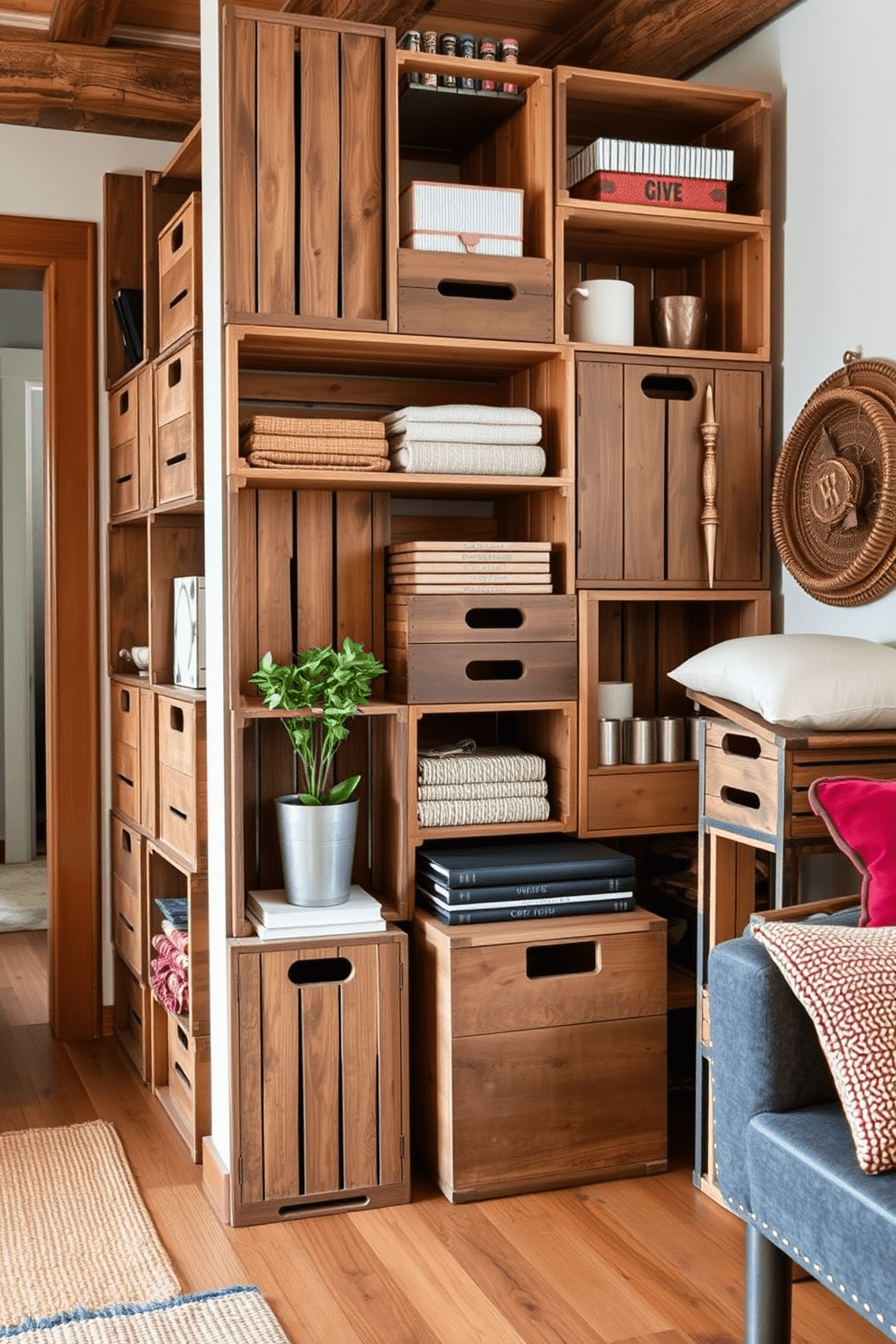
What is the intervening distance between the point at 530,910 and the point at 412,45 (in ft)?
5.98

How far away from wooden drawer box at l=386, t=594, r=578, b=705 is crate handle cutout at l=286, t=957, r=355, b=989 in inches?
22.1

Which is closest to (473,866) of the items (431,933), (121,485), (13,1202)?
(431,933)

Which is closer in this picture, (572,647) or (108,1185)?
(108,1185)

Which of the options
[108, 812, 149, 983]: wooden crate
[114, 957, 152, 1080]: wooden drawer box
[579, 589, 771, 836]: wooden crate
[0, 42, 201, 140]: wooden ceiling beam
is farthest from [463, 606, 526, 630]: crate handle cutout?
[0, 42, 201, 140]: wooden ceiling beam

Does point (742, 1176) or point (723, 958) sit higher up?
point (723, 958)

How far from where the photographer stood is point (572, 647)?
3.05 meters

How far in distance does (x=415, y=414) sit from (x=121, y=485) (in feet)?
3.93

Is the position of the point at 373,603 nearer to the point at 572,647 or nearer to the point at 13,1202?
the point at 572,647

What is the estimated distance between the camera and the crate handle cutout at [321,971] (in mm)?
2869

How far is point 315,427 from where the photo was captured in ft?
9.42

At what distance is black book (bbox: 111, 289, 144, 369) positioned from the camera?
145 inches

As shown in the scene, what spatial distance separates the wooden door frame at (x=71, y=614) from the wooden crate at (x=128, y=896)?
5cm

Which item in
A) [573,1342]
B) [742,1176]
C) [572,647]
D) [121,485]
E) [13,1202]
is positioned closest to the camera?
[742,1176]

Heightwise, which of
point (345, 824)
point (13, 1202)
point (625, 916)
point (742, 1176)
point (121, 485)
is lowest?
point (13, 1202)
